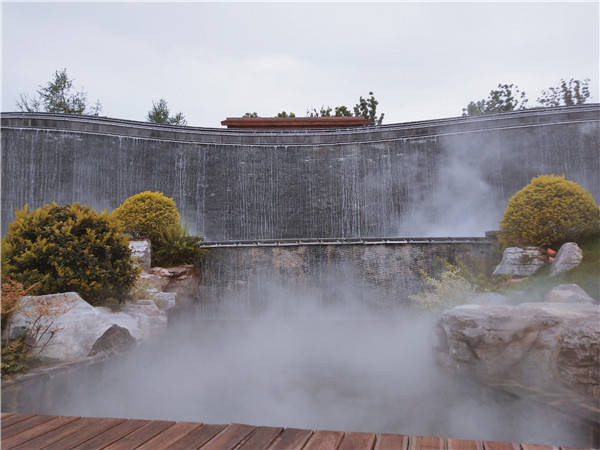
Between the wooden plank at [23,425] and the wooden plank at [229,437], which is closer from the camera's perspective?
the wooden plank at [229,437]

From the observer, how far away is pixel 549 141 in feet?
42.8

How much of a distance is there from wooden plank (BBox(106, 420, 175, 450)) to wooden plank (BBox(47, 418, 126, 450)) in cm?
21

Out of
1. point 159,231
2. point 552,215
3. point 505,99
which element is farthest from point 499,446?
point 505,99

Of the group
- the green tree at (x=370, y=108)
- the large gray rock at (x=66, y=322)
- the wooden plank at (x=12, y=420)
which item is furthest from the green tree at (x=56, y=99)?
the wooden plank at (x=12, y=420)

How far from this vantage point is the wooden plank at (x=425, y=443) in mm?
2211

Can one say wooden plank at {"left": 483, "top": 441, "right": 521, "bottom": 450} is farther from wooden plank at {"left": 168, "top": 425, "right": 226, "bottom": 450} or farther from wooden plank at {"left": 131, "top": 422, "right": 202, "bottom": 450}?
wooden plank at {"left": 131, "top": 422, "right": 202, "bottom": 450}

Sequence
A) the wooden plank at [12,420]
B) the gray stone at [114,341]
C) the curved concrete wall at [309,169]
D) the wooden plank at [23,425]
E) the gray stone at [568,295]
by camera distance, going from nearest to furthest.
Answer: the wooden plank at [23,425], the wooden plank at [12,420], the gray stone at [114,341], the gray stone at [568,295], the curved concrete wall at [309,169]

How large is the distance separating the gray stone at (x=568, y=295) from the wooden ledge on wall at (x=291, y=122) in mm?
14793

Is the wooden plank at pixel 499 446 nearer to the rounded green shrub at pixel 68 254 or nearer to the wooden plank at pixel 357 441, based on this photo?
the wooden plank at pixel 357 441

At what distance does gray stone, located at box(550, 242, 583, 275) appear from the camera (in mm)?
6148

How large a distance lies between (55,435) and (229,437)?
1076 millimetres

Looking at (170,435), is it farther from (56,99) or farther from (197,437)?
(56,99)

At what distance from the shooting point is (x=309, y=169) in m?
15.2

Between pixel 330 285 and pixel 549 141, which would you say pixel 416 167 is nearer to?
pixel 549 141
